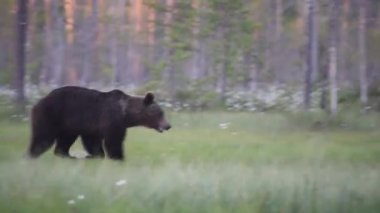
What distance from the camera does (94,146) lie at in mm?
11547

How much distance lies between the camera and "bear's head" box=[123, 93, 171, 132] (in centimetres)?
1170

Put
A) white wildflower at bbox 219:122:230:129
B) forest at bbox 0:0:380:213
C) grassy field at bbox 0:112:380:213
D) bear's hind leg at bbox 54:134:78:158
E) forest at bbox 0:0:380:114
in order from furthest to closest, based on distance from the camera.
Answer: forest at bbox 0:0:380:114
white wildflower at bbox 219:122:230:129
bear's hind leg at bbox 54:134:78:158
forest at bbox 0:0:380:213
grassy field at bbox 0:112:380:213

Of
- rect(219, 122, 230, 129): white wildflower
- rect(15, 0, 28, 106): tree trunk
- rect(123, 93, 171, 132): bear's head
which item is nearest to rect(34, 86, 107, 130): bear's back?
rect(123, 93, 171, 132): bear's head

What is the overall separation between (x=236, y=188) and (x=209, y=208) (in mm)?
618

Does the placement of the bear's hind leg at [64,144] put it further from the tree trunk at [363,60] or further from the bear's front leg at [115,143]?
the tree trunk at [363,60]

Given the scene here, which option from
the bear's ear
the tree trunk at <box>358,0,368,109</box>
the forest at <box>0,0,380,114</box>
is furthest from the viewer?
the forest at <box>0,0,380,114</box>

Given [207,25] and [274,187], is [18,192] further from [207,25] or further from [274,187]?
[207,25]

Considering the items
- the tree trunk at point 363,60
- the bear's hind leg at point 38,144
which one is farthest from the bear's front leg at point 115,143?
the tree trunk at point 363,60

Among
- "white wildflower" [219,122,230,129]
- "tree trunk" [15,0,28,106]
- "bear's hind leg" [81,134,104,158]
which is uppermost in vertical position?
"tree trunk" [15,0,28,106]

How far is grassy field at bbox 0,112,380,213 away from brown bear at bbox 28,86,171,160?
0.34 metres

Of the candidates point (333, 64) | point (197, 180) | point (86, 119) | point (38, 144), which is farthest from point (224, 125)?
point (197, 180)

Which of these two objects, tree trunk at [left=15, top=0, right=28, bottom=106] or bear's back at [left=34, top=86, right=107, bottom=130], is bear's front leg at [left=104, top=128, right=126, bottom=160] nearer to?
bear's back at [left=34, top=86, right=107, bottom=130]

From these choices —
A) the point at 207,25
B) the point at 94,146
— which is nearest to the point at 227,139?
the point at 94,146

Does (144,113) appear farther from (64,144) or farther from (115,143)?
(64,144)
